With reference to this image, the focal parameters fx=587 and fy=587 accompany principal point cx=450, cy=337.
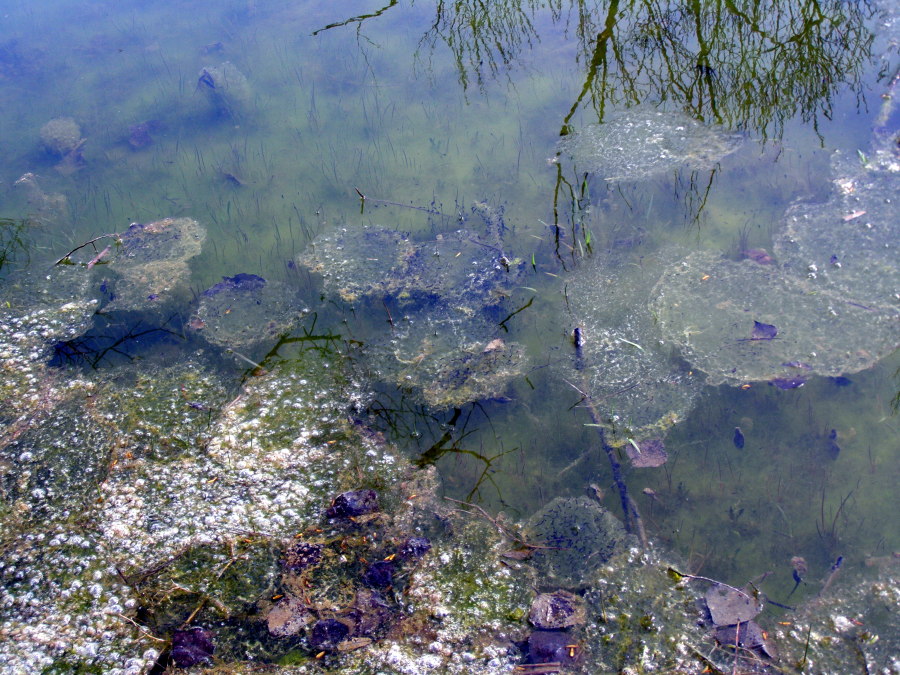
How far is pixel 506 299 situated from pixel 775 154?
6.40 feet

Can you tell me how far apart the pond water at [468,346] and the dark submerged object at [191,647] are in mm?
14

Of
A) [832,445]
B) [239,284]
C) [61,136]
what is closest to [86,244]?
[239,284]

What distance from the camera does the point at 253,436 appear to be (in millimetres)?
2678

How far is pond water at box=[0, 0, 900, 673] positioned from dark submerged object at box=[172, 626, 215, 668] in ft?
0.05

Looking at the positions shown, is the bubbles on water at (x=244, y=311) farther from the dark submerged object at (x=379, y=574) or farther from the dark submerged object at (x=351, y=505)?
the dark submerged object at (x=379, y=574)

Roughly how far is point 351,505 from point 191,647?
2.43 ft

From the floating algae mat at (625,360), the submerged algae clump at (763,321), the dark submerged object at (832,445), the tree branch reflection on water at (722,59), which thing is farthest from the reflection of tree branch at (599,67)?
the dark submerged object at (832,445)

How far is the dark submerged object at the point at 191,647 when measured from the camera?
6.75 ft

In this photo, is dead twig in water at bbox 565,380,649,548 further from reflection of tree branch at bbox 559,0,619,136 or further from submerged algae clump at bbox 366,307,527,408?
reflection of tree branch at bbox 559,0,619,136

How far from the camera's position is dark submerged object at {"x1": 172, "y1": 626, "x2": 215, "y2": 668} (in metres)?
2.06

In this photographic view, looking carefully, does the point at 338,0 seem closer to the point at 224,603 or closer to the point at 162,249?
the point at 162,249

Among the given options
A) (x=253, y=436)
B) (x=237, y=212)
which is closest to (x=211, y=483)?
(x=253, y=436)

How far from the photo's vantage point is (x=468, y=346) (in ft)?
9.68

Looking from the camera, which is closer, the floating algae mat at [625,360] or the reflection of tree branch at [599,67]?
the floating algae mat at [625,360]
